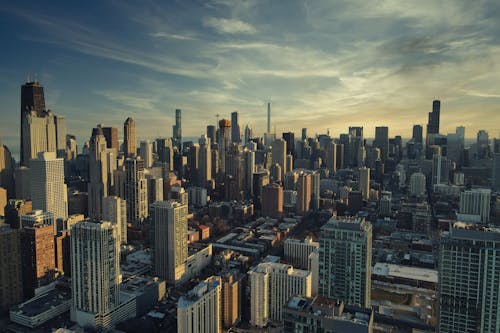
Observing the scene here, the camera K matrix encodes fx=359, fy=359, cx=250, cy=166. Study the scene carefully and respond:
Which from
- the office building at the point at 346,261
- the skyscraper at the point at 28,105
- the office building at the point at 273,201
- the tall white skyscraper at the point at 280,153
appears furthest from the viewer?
the tall white skyscraper at the point at 280,153

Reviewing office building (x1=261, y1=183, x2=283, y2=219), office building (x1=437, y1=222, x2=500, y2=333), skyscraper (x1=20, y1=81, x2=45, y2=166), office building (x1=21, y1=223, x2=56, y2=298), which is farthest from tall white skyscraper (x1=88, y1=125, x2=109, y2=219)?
office building (x1=437, y1=222, x2=500, y2=333)

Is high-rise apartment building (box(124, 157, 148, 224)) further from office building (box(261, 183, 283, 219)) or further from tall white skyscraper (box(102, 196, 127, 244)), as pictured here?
office building (box(261, 183, 283, 219))

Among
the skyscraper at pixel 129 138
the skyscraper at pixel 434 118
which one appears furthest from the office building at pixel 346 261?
the skyscraper at pixel 434 118

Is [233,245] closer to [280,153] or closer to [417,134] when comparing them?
[280,153]

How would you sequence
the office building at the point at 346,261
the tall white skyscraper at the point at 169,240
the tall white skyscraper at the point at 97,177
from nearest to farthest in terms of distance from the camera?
the office building at the point at 346,261 → the tall white skyscraper at the point at 169,240 → the tall white skyscraper at the point at 97,177

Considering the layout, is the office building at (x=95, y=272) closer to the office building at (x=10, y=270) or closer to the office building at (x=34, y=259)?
the office building at (x=10, y=270)

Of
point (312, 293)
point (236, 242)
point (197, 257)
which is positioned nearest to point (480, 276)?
point (312, 293)

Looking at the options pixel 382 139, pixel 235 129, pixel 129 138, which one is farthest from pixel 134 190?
pixel 382 139
